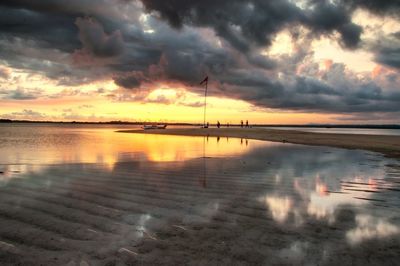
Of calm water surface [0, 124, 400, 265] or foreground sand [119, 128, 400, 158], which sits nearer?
calm water surface [0, 124, 400, 265]

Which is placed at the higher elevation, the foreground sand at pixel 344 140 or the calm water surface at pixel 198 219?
the calm water surface at pixel 198 219

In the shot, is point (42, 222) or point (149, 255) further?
point (42, 222)

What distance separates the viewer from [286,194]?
891 centimetres

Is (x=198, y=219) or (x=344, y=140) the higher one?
(x=198, y=219)

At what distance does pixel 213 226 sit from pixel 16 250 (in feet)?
11.1

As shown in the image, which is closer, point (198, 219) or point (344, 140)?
point (198, 219)

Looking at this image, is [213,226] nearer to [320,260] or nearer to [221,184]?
[320,260]

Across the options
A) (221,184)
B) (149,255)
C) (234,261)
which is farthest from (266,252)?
(221,184)

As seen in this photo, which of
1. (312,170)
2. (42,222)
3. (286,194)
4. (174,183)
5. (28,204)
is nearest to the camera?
(42,222)

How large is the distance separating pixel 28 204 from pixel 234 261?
550cm

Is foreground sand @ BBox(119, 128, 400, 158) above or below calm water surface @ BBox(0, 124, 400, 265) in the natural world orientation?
below

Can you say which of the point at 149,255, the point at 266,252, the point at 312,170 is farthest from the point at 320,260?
the point at 312,170

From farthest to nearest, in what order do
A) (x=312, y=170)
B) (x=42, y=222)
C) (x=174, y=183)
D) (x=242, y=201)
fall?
(x=312, y=170), (x=174, y=183), (x=242, y=201), (x=42, y=222)

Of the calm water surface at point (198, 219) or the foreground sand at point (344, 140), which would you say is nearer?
the calm water surface at point (198, 219)
